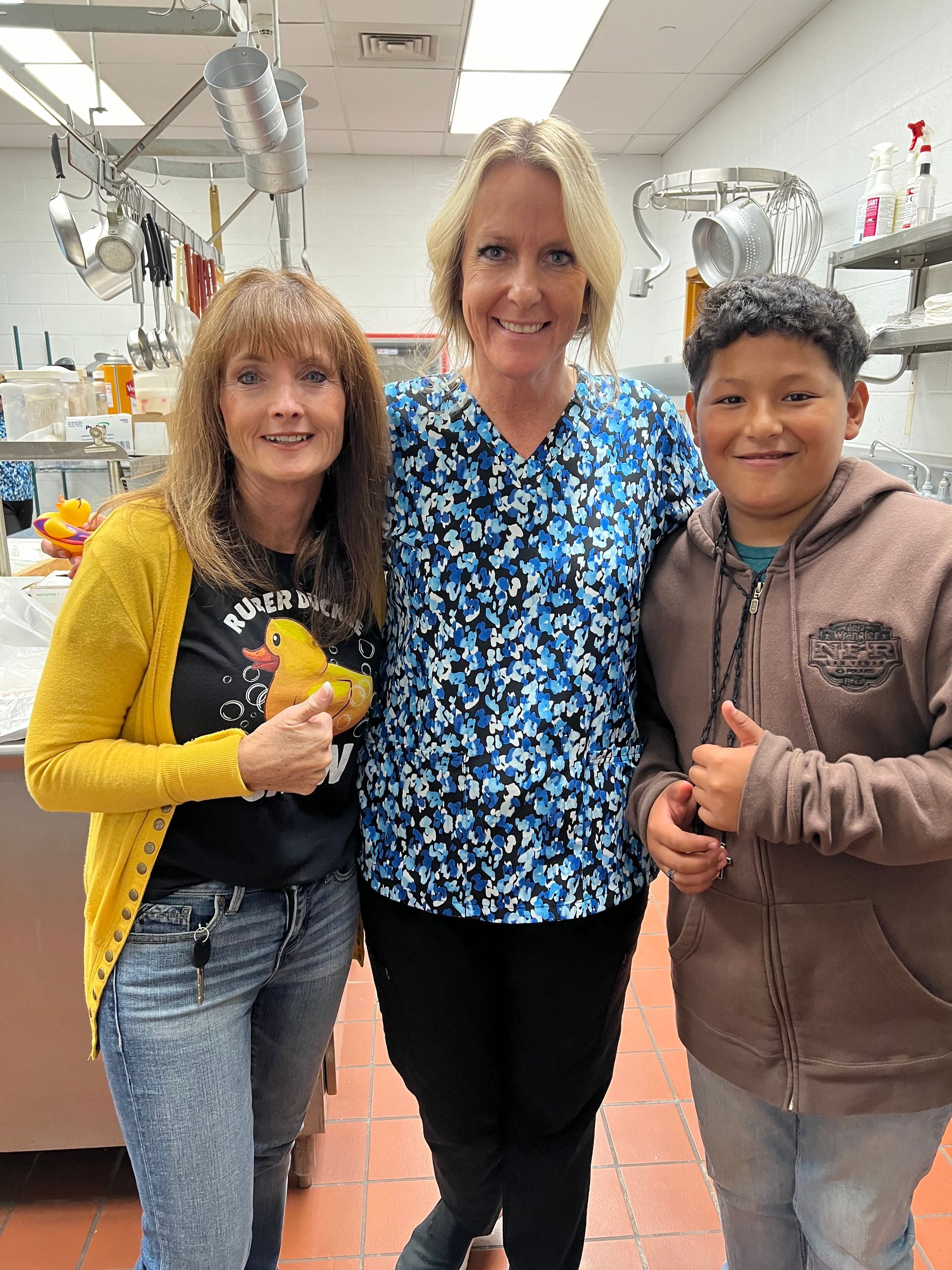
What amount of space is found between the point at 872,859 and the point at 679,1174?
1.25m

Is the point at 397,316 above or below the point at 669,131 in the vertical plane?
below

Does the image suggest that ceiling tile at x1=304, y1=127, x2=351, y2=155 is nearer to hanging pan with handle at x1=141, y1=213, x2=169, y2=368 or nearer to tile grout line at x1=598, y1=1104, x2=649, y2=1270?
hanging pan with handle at x1=141, y1=213, x2=169, y2=368

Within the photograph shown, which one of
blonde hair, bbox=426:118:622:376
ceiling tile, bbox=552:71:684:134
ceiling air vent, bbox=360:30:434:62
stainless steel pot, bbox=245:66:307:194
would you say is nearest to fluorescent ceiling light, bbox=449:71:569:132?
ceiling tile, bbox=552:71:684:134

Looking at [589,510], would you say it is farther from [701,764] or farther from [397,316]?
[397,316]

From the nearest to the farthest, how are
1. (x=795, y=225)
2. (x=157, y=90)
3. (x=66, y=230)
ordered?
1. (x=66, y=230)
2. (x=795, y=225)
3. (x=157, y=90)

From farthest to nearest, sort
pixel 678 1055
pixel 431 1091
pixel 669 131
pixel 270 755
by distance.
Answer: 1. pixel 669 131
2. pixel 678 1055
3. pixel 431 1091
4. pixel 270 755

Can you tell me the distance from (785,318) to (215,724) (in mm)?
815

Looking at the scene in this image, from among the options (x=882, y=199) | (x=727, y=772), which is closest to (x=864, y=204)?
(x=882, y=199)

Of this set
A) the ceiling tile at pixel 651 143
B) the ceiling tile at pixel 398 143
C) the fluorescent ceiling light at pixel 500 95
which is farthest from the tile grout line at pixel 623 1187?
the ceiling tile at pixel 651 143

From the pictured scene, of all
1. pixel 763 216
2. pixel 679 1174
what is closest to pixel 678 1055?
pixel 679 1174

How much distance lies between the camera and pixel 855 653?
97cm

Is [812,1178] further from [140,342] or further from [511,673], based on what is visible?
[140,342]

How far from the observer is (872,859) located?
93 centimetres

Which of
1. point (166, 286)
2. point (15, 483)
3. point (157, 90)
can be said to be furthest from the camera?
point (157, 90)
